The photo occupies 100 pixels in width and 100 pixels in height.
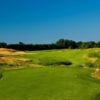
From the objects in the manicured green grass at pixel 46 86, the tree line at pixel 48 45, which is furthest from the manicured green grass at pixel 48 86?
the tree line at pixel 48 45

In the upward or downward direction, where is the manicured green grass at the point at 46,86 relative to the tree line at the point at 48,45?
downward

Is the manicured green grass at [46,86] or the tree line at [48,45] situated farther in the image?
the tree line at [48,45]

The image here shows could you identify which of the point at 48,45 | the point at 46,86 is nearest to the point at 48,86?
the point at 46,86

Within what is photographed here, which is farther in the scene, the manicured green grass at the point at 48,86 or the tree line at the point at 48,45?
the tree line at the point at 48,45

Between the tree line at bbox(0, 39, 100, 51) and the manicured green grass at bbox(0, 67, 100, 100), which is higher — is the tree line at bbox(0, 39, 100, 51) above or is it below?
above

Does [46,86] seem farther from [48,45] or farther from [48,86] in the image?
[48,45]

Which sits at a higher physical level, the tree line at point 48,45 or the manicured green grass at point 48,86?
the tree line at point 48,45

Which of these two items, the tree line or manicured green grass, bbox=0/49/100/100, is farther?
the tree line

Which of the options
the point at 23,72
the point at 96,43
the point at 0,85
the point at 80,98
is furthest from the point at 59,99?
the point at 96,43

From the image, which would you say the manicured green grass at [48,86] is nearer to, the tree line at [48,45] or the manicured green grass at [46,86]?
the manicured green grass at [46,86]

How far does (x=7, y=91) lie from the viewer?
73.7ft

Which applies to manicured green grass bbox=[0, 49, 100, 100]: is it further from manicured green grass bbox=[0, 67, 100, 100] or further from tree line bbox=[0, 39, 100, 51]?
tree line bbox=[0, 39, 100, 51]

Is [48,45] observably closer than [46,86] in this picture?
No

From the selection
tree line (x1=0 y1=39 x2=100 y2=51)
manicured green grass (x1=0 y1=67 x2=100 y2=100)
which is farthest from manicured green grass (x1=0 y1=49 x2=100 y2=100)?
tree line (x1=0 y1=39 x2=100 y2=51)
